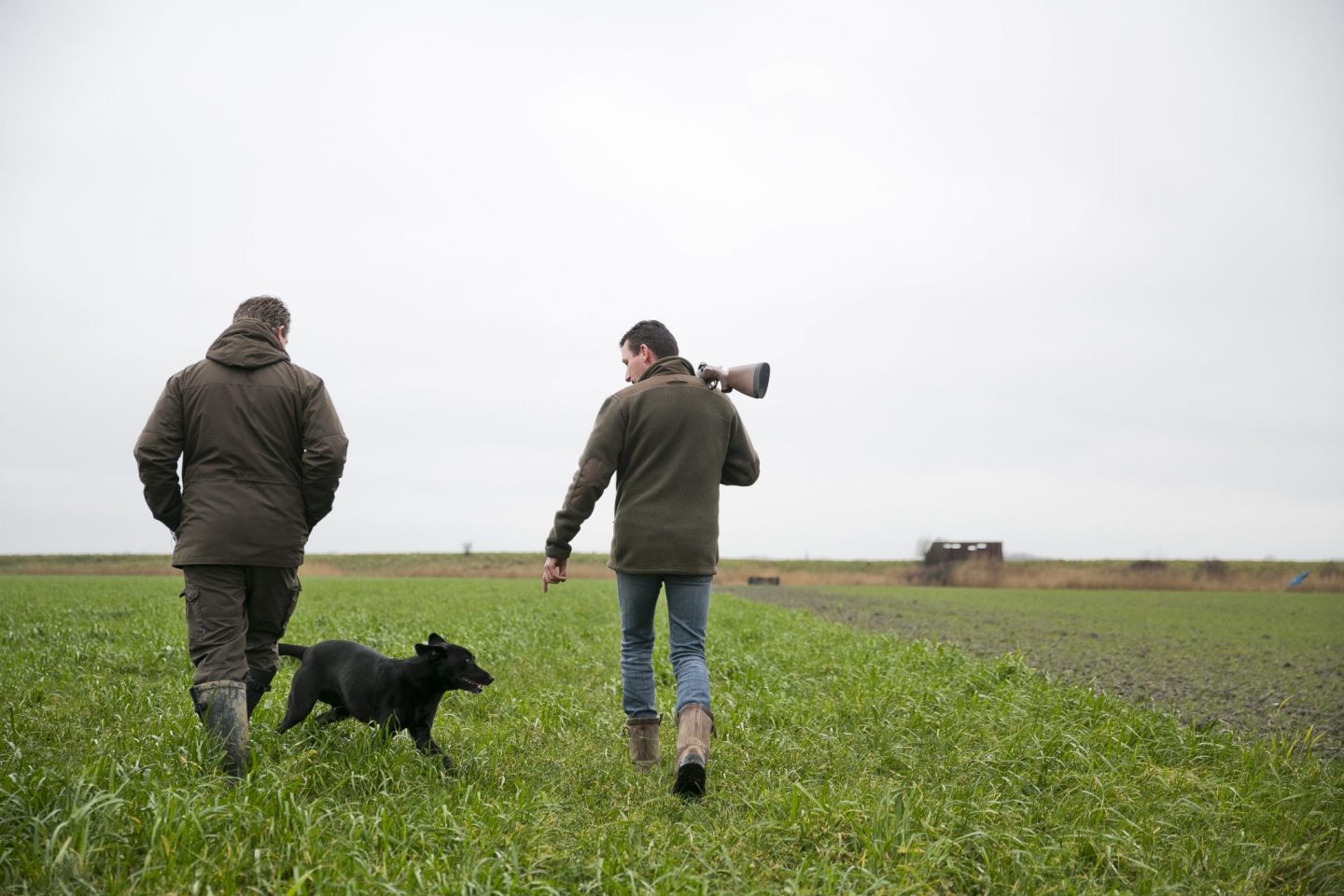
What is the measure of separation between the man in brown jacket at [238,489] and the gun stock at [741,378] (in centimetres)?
219

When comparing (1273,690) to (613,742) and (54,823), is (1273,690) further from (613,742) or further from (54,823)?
(54,823)

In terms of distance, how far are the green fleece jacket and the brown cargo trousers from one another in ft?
5.04

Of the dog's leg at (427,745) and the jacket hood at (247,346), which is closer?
the jacket hood at (247,346)

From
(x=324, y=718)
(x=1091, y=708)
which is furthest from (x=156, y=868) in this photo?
(x=1091, y=708)

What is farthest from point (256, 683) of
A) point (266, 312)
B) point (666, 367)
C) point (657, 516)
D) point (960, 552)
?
point (960, 552)

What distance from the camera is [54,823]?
10.9 feet

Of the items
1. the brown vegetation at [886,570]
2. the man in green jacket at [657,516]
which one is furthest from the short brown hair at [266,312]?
the brown vegetation at [886,570]

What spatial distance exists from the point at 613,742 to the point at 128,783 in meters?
3.00

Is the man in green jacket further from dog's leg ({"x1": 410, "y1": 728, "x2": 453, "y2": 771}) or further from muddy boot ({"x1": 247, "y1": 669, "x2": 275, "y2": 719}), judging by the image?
muddy boot ({"x1": 247, "y1": 669, "x2": 275, "y2": 719})

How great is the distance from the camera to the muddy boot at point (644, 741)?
512 cm

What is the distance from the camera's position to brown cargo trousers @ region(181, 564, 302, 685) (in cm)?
455

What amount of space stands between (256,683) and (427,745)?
105 centimetres

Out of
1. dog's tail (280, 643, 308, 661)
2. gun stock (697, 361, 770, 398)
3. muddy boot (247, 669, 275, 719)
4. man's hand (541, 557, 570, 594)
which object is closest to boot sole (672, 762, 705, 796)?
man's hand (541, 557, 570, 594)

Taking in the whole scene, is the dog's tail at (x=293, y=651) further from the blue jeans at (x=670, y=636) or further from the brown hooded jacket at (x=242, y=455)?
the blue jeans at (x=670, y=636)
